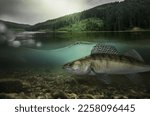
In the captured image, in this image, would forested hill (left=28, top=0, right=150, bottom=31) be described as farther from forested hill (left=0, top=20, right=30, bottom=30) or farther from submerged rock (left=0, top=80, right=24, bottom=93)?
submerged rock (left=0, top=80, right=24, bottom=93)

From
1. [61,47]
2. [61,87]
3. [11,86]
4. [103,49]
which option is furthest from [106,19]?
[11,86]

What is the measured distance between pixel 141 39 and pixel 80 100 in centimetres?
46

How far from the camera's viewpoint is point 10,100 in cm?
181

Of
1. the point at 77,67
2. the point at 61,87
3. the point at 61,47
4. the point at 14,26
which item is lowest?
the point at 61,87

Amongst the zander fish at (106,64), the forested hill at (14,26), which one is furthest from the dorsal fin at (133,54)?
the forested hill at (14,26)

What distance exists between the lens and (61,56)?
1884mm

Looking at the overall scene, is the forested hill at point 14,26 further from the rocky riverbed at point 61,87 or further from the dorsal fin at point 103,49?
the dorsal fin at point 103,49

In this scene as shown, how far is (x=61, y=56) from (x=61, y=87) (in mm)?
167

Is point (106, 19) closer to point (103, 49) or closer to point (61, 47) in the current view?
point (103, 49)

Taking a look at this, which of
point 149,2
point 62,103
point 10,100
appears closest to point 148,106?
point 62,103

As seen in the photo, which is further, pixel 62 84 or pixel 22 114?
pixel 62 84

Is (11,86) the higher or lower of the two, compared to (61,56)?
lower

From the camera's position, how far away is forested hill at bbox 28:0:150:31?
1886mm

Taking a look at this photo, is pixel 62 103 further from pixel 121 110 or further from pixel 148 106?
pixel 148 106
